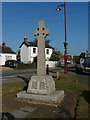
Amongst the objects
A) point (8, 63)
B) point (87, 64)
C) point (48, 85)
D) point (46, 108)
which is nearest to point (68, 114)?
point (46, 108)

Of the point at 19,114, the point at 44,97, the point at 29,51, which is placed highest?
the point at 29,51

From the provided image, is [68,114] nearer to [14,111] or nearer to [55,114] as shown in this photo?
[55,114]

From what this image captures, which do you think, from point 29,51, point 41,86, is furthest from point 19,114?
point 29,51

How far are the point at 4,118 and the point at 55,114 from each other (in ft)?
4.95

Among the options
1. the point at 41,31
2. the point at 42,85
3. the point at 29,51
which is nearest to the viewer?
the point at 42,85

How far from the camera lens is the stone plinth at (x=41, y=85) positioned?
540 cm

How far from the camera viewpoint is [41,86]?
5.48 metres

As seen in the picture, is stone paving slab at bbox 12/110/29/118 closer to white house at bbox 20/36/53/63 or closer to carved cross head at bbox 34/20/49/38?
carved cross head at bbox 34/20/49/38

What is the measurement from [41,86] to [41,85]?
1.6 inches

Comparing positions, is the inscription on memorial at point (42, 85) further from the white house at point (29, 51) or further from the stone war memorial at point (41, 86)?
the white house at point (29, 51)

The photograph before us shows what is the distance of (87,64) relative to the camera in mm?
16250

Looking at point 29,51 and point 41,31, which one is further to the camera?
point 29,51

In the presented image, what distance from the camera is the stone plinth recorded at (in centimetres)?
540

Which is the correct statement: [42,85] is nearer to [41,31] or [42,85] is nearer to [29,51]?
[41,31]
